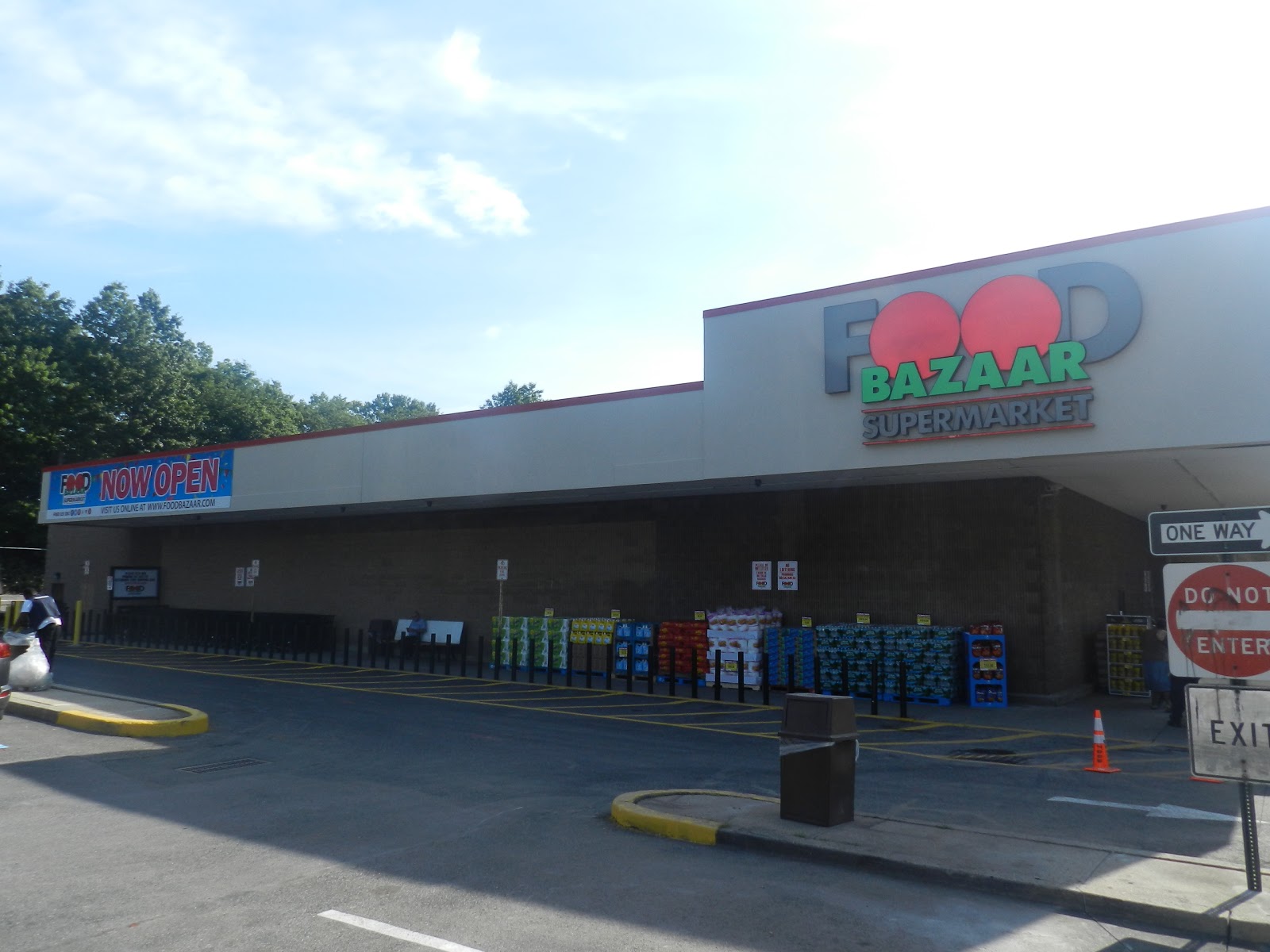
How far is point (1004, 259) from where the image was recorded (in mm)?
16344

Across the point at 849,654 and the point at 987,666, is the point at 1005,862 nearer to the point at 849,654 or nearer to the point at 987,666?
the point at 987,666

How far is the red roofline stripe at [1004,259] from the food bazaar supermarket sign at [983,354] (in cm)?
31

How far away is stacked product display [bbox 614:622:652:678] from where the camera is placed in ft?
75.0

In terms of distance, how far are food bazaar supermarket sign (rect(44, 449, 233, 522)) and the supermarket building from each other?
5.7 inches

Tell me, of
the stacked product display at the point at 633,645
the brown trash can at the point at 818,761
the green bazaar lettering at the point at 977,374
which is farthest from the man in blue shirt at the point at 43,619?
the brown trash can at the point at 818,761

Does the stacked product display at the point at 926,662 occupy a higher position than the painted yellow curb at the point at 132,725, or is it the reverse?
the stacked product display at the point at 926,662

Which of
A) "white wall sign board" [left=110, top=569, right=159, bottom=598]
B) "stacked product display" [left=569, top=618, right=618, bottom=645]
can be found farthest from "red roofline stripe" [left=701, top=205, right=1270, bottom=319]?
"white wall sign board" [left=110, top=569, right=159, bottom=598]

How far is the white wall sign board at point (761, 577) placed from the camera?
21.9m

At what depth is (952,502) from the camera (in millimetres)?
19734

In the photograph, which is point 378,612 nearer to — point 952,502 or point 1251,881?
point 952,502

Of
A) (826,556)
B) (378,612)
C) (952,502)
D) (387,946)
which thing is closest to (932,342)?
(952,502)

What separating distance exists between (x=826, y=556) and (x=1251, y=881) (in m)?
14.5

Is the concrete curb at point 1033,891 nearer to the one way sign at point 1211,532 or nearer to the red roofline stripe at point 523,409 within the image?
the one way sign at point 1211,532

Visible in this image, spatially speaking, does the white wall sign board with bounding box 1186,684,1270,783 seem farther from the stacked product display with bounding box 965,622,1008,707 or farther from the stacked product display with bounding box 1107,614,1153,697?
the stacked product display with bounding box 1107,614,1153,697
